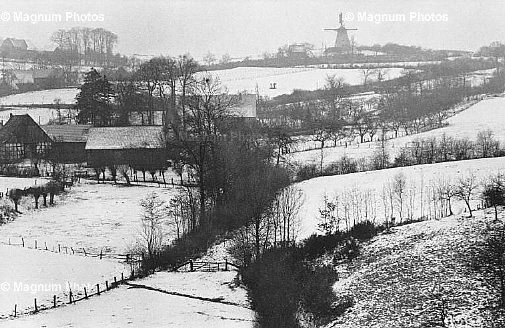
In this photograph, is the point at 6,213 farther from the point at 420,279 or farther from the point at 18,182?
the point at 420,279

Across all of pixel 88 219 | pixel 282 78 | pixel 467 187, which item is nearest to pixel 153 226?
pixel 88 219

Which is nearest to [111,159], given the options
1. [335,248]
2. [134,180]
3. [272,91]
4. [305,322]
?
[134,180]

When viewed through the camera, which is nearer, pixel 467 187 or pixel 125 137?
pixel 467 187

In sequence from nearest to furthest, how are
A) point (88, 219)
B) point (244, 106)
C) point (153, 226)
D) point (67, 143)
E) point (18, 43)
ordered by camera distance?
point (153, 226), point (88, 219), point (67, 143), point (244, 106), point (18, 43)

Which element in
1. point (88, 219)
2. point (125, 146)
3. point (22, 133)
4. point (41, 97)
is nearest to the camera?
point (88, 219)

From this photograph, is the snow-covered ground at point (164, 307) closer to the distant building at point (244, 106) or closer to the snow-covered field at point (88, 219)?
the snow-covered field at point (88, 219)

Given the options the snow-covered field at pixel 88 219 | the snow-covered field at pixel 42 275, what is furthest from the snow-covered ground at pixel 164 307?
the snow-covered field at pixel 88 219

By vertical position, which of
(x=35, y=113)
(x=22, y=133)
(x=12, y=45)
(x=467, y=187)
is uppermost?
(x=12, y=45)

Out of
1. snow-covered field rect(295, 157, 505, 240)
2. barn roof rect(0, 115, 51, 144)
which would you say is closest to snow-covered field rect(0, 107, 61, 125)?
barn roof rect(0, 115, 51, 144)
